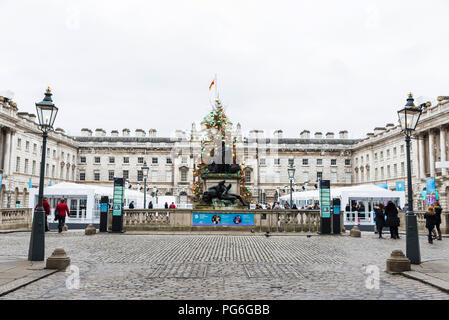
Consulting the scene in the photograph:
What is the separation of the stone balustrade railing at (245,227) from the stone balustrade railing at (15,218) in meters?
6.03

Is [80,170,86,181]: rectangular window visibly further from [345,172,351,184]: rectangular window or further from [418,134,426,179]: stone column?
[418,134,426,179]: stone column

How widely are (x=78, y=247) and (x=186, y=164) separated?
6843cm

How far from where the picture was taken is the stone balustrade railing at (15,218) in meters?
21.4

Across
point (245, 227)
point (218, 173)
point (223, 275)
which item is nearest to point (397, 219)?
point (245, 227)

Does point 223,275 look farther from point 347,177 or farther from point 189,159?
point 347,177

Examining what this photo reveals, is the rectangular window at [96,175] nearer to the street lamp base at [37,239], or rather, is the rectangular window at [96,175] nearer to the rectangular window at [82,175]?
the rectangular window at [82,175]

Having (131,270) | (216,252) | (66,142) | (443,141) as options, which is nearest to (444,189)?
(443,141)

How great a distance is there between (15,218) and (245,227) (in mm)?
12396

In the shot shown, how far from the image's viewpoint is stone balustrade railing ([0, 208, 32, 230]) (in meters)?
21.4

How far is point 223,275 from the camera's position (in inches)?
332

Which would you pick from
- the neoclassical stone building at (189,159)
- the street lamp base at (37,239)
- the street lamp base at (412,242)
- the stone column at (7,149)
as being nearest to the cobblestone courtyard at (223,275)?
the street lamp base at (412,242)

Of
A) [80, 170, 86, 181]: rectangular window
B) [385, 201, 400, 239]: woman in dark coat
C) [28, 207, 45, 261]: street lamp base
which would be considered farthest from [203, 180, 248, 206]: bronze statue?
[80, 170, 86, 181]: rectangular window

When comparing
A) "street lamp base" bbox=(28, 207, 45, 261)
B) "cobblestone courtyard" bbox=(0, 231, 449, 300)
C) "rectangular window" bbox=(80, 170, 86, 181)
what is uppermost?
"rectangular window" bbox=(80, 170, 86, 181)

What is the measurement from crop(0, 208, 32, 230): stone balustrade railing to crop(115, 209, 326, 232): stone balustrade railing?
19.8 feet
